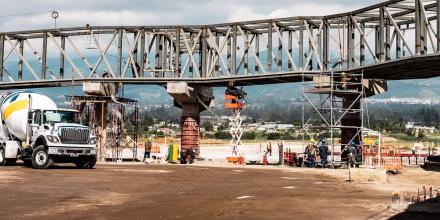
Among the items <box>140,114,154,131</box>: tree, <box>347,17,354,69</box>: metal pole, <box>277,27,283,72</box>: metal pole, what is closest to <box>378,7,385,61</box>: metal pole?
<box>347,17,354,69</box>: metal pole

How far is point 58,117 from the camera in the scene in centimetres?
3111

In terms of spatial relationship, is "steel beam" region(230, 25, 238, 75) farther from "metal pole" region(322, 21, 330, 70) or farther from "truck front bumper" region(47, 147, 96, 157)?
"truck front bumper" region(47, 147, 96, 157)

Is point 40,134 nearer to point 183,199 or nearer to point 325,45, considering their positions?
point 183,199

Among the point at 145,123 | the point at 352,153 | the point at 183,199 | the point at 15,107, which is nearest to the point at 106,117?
the point at 15,107

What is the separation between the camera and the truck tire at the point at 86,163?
3188 cm

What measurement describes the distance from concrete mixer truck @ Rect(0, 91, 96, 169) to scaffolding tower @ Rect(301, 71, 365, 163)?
14.2 metres

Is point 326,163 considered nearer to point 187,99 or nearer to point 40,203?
point 187,99

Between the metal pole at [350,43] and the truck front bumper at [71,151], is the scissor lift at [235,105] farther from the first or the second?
the truck front bumper at [71,151]

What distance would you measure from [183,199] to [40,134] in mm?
15088

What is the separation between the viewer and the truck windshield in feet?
101

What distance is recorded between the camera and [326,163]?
3741 cm

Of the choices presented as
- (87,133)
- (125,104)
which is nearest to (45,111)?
(87,133)

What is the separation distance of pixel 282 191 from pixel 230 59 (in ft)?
79.0

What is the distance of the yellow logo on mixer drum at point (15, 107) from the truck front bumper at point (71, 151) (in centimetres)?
360
